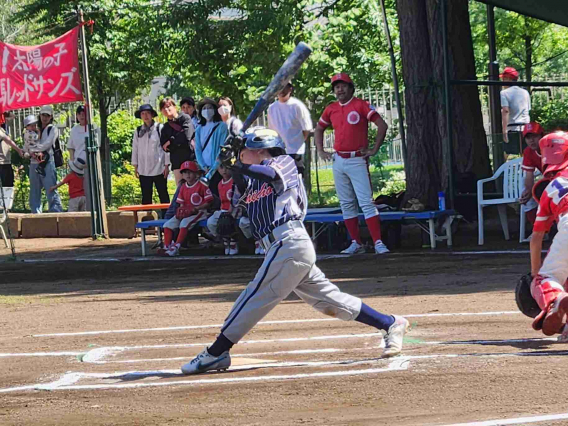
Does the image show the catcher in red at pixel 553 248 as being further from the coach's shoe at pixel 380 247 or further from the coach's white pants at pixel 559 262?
the coach's shoe at pixel 380 247

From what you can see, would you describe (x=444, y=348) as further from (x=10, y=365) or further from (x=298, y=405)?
(x=10, y=365)

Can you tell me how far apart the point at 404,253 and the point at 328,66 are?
12.6 metres

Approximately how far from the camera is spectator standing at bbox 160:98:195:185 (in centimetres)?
1706

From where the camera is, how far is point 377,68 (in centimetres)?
2898

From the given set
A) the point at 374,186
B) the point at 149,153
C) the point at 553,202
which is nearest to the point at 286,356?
the point at 553,202

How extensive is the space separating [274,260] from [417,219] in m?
8.45

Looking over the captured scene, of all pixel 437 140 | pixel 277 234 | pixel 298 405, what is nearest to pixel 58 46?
pixel 437 140

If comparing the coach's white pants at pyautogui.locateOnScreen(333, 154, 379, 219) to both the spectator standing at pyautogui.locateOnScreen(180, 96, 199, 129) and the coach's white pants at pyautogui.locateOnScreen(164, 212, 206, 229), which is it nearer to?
the coach's white pants at pyautogui.locateOnScreen(164, 212, 206, 229)

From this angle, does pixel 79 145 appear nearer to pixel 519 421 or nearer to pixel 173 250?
pixel 173 250

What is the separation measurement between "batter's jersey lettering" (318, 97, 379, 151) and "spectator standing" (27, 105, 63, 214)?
844 centimetres

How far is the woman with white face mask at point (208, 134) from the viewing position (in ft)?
51.4

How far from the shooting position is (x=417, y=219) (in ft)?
51.4

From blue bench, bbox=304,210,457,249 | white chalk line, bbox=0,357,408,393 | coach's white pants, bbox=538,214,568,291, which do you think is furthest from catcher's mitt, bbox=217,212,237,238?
blue bench, bbox=304,210,457,249

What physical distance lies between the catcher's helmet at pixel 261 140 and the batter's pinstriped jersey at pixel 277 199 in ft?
0.33
